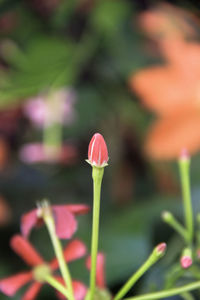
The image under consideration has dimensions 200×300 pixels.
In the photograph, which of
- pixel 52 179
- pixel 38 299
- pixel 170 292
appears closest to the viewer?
pixel 170 292

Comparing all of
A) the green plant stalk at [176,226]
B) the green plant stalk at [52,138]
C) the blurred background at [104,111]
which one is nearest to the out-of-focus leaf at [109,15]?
the blurred background at [104,111]

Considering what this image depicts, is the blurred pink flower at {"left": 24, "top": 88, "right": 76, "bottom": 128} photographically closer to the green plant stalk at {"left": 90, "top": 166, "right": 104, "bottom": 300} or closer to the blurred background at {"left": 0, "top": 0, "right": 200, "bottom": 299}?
the blurred background at {"left": 0, "top": 0, "right": 200, "bottom": 299}

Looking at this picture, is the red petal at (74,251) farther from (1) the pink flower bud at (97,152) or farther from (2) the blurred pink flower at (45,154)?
(2) the blurred pink flower at (45,154)

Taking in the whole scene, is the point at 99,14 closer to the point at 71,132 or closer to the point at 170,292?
the point at 71,132

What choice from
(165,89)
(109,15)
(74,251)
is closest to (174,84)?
(165,89)

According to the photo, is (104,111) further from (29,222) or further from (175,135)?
(29,222)

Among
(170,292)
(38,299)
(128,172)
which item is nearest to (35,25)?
(128,172)
